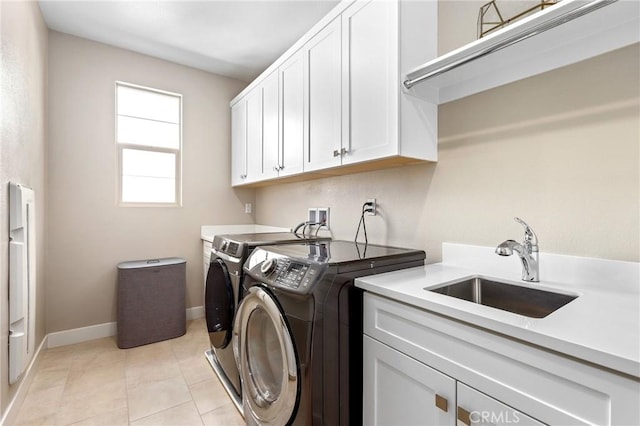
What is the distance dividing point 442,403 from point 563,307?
1.51ft

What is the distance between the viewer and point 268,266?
1.44 meters

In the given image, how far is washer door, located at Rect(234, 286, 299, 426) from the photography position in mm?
1261

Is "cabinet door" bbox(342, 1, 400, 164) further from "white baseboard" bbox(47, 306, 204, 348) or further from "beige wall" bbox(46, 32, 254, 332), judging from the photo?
"white baseboard" bbox(47, 306, 204, 348)

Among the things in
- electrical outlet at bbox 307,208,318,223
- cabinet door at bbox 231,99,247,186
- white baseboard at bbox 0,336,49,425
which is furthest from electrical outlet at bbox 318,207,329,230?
white baseboard at bbox 0,336,49,425

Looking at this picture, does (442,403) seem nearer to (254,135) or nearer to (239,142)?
(254,135)

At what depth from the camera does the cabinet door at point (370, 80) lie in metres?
1.50

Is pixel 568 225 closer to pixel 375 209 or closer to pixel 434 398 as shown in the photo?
pixel 434 398

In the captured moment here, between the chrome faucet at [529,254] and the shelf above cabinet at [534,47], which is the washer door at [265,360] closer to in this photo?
the chrome faucet at [529,254]

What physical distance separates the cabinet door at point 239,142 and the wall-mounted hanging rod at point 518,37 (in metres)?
1.99

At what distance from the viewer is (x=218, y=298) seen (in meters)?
2.06

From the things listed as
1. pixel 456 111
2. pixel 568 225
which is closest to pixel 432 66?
pixel 456 111

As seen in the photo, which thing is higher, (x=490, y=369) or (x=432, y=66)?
(x=432, y=66)

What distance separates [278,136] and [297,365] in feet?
5.78

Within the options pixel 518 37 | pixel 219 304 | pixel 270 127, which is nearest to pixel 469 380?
pixel 518 37
